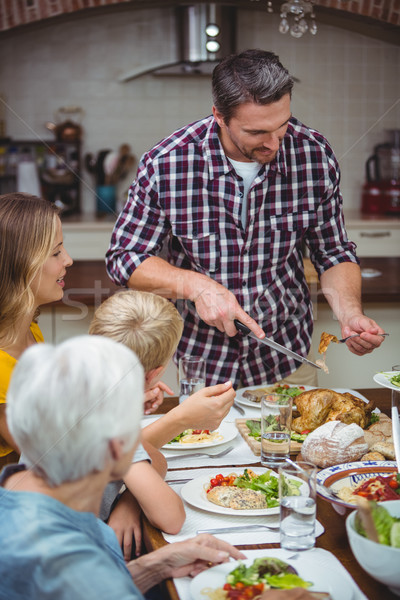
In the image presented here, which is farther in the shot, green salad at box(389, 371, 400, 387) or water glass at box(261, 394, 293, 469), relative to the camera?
green salad at box(389, 371, 400, 387)

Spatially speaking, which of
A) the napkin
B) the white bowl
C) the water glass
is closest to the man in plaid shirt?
the water glass

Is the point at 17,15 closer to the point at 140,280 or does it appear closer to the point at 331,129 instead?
the point at 331,129

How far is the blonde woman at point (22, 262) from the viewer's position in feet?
5.22

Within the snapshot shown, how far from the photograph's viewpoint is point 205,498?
130 cm

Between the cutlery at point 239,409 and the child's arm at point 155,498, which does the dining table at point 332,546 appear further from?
the cutlery at point 239,409

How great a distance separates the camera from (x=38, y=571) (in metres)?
0.83

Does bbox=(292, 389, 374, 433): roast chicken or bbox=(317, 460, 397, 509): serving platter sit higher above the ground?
bbox=(292, 389, 374, 433): roast chicken

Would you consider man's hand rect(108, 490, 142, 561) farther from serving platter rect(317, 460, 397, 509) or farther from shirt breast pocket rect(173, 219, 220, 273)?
shirt breast pocket rect(173, 219, 220, 273)

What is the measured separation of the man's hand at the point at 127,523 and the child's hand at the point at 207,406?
7.8 inches

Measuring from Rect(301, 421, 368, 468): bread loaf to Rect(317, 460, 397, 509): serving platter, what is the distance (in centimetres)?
5

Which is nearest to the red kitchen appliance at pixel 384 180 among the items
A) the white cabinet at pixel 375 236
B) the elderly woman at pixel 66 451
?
the white cabinet at pixel 375 236

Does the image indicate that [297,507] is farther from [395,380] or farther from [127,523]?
[395,380]

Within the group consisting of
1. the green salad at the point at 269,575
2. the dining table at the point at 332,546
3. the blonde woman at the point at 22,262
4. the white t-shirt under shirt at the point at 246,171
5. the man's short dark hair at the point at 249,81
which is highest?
the man's short dark hair at the point at 249,81

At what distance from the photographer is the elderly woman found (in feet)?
2.69
